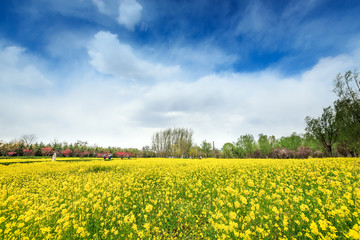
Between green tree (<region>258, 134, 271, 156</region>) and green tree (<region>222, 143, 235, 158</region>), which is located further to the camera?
green tree (<region>222, 143, 235, 158</region>)

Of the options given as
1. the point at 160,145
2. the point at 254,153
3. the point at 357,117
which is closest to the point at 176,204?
the point at 357,117

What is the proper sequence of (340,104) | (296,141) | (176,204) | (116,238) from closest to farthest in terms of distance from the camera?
(116,238) → (176,204) → (340,104) → (296,141)

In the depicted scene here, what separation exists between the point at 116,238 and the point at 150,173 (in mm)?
7500

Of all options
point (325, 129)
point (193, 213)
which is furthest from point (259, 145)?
point (193, 213)

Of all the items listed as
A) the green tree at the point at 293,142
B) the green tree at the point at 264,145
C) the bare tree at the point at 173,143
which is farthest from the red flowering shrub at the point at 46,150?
the green tree at the point at 293,142

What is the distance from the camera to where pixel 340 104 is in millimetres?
19359

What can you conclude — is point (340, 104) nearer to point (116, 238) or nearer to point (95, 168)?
point (116, 238)

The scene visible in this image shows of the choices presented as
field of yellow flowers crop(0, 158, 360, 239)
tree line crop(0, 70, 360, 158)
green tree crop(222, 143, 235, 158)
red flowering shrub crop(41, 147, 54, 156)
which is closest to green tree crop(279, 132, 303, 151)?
tree line crop(0, 70, 360, 158)

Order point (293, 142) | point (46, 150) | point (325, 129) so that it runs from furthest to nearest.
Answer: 1. point (293, 142)
2. point (46, 150)
3. point (325, 129)

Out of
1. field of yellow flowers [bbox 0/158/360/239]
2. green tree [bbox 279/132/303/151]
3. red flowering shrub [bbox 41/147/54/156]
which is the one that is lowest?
field of yellow flowers [bbox 0/158/360/239]

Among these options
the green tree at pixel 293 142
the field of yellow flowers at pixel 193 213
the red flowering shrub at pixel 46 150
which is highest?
the green tree at pixel 293 142

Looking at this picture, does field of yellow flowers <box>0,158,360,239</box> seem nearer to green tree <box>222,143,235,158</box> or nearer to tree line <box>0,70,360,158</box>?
tree line <box>0,70,360,158</box>

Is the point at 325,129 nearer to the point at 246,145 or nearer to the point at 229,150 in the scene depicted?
the point at 246,145

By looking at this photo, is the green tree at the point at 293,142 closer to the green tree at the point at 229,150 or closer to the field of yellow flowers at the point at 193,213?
the green tree at the point at 229,150
